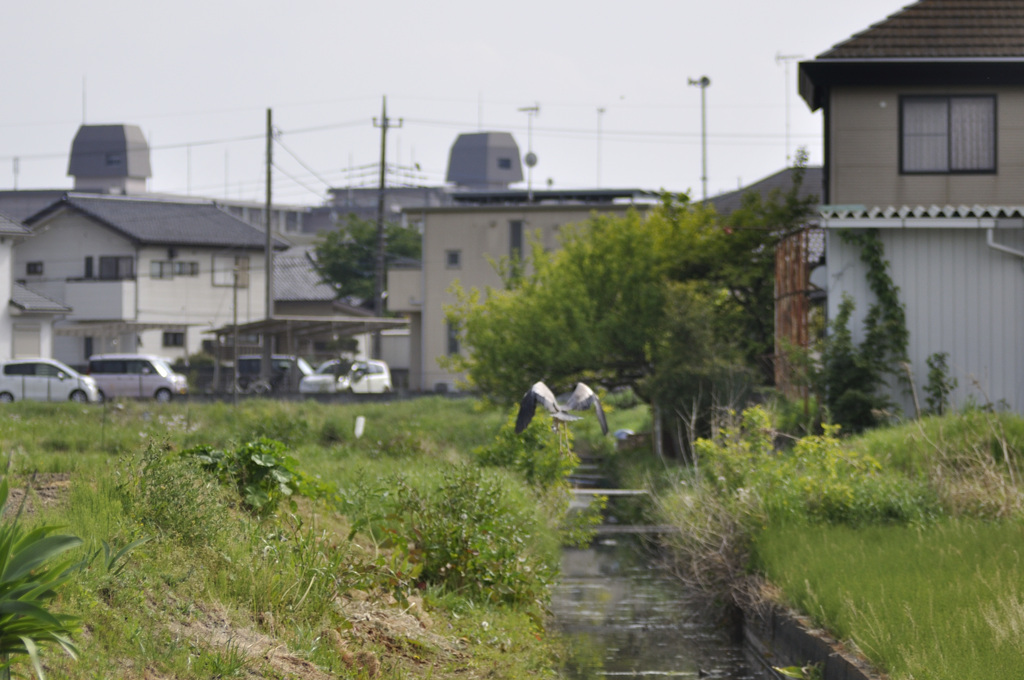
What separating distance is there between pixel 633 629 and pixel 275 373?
2992cm

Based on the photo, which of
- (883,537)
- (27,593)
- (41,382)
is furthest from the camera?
(41,382)

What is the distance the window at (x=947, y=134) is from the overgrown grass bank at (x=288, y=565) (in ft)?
31.0

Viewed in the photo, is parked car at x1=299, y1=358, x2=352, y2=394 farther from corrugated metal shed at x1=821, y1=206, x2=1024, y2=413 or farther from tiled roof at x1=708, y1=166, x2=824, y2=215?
corrugated metal shed at x1=821, y1=206, x2=1024, y2=413

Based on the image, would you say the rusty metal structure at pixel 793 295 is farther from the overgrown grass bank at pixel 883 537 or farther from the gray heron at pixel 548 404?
the gray heron at pixel 548 404

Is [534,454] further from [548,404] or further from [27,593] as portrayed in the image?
[27,593]

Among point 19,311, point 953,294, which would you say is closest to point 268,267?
point 19,311

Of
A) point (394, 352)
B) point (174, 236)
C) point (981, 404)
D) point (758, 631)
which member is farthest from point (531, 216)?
point (758, 631)

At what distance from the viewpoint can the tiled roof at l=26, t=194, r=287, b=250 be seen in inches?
1865

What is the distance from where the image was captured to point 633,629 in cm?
1062

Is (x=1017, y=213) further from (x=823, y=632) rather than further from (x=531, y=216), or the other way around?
(x=531, y=216)

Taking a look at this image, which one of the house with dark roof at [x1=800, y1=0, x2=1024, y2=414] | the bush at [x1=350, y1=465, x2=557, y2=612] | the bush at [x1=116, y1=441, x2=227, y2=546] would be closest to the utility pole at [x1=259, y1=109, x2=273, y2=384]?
the house with dark roof at [x1=800, y1=0, x2=1024, y2=414]

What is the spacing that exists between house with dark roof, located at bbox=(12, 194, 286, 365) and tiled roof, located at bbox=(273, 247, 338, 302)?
215 inches

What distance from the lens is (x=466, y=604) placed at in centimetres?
870

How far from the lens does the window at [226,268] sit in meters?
49.7
